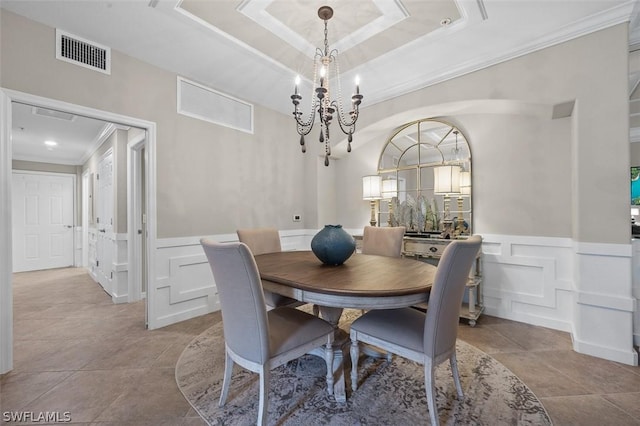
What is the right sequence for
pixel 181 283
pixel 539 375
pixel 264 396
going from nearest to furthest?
pixel 264 396 < pixel 539 375 < pixel 181 283

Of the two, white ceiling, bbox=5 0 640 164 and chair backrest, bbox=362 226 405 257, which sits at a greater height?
white ceiling, bbox=5 0 640 164

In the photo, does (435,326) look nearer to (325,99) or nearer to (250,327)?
(250,327)

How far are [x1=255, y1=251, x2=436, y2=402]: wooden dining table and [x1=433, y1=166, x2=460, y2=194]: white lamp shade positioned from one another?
1467 mm

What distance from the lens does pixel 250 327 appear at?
134cm

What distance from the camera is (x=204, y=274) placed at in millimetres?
3051

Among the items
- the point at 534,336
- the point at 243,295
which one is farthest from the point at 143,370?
the point at 534,336

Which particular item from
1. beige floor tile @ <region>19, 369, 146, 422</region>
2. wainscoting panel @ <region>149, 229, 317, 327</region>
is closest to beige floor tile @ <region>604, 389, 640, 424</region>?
beige floor tile @ <region>19, 369, 146, 422</region>

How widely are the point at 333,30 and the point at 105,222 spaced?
13.6ft

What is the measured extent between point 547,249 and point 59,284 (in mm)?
6854

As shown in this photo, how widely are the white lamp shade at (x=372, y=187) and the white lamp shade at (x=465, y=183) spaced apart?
98 centimetres

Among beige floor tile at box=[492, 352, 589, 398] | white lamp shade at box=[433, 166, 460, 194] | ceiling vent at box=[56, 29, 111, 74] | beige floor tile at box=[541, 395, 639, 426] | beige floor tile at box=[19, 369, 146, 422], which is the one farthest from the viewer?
white lamp shade at box=[433, 166, 460, 194]

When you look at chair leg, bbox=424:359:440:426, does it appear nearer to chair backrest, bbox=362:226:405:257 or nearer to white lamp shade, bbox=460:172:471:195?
chair backrest, bbox=362:226:405:257

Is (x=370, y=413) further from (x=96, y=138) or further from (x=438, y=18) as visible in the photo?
(x=96, y=138)

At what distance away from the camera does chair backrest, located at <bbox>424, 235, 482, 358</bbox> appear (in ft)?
4.23
